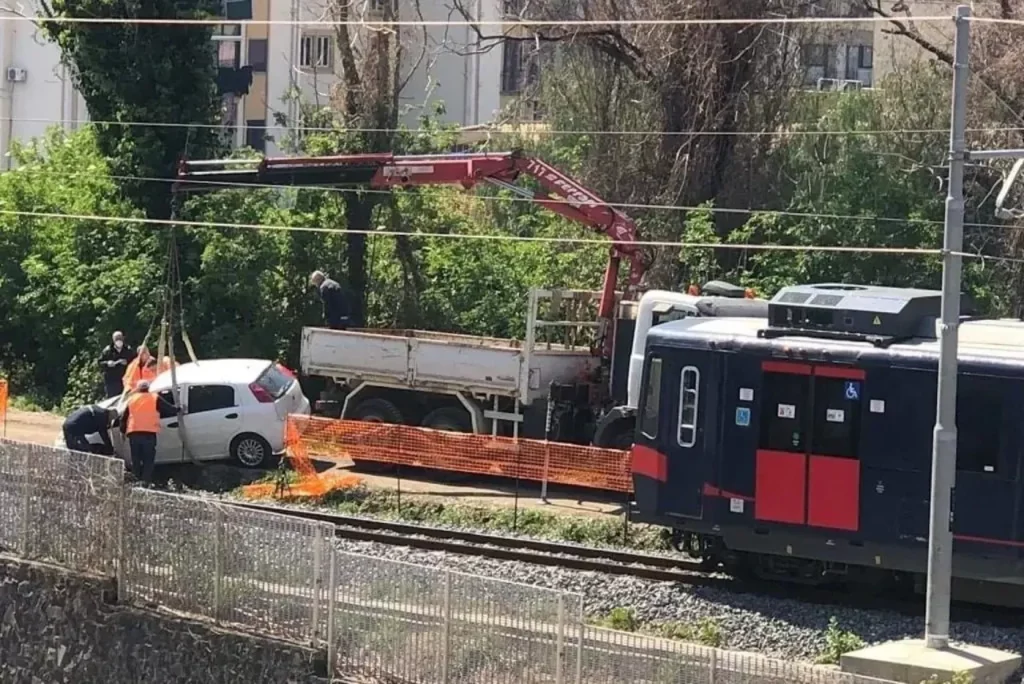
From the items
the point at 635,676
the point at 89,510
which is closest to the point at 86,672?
the point at 89,510

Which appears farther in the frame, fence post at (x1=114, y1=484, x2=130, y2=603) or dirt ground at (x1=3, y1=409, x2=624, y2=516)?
dirt ground at (x1=3, y1=409, x2=624, y2=516)

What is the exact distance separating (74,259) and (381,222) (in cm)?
633

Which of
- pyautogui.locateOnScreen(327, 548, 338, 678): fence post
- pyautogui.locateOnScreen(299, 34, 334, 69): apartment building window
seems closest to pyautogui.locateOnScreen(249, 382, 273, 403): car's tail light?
pyautogui.locateOnScreen(327, 548, 338, 678): fence post

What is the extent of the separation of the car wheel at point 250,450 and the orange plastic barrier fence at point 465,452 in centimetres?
79

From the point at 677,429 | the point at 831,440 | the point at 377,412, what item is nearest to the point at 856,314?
the point at 831,440

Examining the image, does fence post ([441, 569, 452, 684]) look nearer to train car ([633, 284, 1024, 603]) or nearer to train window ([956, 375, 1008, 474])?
train car ([633, 284, 1024, 603])

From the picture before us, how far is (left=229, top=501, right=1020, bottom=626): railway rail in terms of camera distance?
54.9 feet

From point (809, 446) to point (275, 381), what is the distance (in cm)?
952

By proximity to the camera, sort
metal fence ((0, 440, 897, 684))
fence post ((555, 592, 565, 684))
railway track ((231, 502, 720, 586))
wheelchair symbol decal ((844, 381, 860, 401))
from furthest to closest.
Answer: railway track ((231, 502, 720, 586)), wheelchair symbol decal ((844, 381, 860, 401)), fence post ((555, 592, 565, 684)), metal fence ((0, 440, 897, 684))

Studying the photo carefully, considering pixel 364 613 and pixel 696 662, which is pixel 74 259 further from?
pixel 696 662

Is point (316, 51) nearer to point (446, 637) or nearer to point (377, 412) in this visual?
point (377, 412)

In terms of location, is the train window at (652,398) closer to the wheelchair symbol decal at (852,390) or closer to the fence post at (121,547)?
the wheelchair symbol decal at (852,390)

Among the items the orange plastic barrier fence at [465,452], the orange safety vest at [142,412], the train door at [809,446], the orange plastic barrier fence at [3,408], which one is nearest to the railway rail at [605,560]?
the train door at [809,446]

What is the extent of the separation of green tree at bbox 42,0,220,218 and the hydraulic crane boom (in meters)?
3.91
